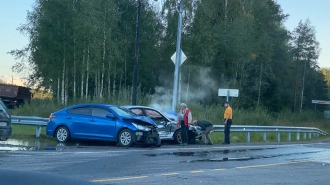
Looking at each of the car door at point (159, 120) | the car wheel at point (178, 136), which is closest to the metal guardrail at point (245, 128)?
the car wheel at point (178, 136)

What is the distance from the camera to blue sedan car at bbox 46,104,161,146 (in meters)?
19.0

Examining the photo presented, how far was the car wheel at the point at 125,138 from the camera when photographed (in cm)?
1891

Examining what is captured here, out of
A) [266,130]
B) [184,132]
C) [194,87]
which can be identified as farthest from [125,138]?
[194,87]

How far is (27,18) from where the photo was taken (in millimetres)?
51281

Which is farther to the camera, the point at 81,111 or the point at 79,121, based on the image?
the point at 81,111

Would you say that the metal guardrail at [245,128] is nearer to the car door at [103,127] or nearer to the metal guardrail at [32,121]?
the metal guardrail at [32,121]

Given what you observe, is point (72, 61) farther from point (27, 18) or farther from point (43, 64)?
point (27, 18)

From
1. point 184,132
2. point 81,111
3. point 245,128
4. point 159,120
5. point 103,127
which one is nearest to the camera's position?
point 103,127

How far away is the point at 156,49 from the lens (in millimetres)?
53031

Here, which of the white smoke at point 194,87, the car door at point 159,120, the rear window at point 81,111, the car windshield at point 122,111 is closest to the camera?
the car windshield at point 122,111

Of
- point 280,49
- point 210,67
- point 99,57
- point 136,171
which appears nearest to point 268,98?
point 280,49

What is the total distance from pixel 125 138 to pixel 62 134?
2.46 m

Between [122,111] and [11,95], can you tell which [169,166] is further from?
[11,95]

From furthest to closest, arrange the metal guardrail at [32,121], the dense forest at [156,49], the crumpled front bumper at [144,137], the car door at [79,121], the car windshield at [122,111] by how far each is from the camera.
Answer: the dense forest at [156,49] < the metal guardrail at [32,121] < the car windshield at [122,111] < the car door at [79,121] < the crumpled front bumper at [144,137]
